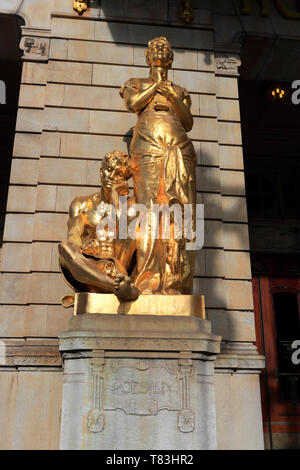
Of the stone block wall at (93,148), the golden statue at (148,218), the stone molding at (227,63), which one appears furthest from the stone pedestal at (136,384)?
the stone molding at (227,63)

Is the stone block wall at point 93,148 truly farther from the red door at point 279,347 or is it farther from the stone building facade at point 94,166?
the red door at point 279,347

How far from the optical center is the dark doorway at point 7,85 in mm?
9914

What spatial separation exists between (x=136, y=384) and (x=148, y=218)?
84.2 inches

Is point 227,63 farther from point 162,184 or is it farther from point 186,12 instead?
point 162,184

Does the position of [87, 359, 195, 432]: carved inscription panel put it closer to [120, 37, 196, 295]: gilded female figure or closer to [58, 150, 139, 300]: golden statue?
[58, 150, 139, 300]: golden statue

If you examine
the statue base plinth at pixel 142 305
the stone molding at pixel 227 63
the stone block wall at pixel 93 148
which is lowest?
the statue base plinth at pixel 142 305

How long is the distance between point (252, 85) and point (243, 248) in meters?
6.29

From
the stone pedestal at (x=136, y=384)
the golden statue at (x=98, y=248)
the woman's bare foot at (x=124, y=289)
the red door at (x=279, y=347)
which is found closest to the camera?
the stone pedestal at (x=136, y=384)

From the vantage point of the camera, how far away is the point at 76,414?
4.94 m

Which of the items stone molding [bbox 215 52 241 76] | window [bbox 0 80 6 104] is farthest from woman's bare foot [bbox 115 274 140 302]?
window [bbox 0 80 6 104]

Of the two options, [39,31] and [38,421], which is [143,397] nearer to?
[38,421]

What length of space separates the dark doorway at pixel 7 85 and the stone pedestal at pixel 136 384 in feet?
23.7

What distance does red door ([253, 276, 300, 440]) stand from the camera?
1121 centimetres

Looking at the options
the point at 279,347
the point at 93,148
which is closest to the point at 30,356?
the point at 93,148
